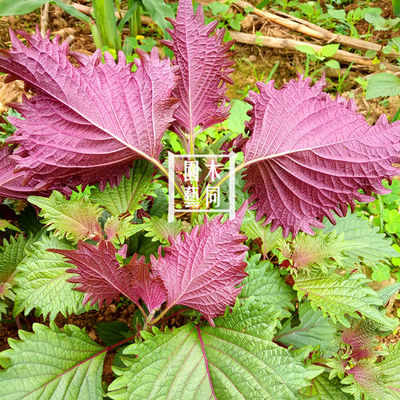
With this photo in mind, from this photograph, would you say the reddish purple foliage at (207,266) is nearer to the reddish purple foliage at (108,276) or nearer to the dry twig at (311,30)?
the reddish purple foliage at (108,276)

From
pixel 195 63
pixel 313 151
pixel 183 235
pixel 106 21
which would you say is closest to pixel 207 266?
pixel 183 235

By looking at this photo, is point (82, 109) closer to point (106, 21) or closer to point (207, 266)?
point (207, 266)

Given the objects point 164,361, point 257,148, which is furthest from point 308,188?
point 164,361

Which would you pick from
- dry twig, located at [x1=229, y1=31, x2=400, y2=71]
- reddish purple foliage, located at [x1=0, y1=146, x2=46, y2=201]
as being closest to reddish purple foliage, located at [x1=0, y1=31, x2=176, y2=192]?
reddish purple foliage, located at [x1=0, y1=146, x2=46, y2=201]

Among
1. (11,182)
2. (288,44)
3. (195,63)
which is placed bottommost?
(11,182)

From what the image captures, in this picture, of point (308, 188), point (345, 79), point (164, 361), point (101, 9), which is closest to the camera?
point (164, 361)

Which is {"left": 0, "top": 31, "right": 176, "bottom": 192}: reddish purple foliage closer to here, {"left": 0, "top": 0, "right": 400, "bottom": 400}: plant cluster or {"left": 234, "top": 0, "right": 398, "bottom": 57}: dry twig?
{"left": 0, "top": 0, "right": 400, "bottom": 400}: plant cluster

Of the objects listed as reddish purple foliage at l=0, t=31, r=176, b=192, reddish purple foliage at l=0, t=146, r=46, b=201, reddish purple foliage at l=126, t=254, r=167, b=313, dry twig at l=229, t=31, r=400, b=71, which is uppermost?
dry twig at l=229, t=31, r=400, b=71

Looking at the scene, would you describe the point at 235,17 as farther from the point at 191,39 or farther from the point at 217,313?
the point at 217,313
